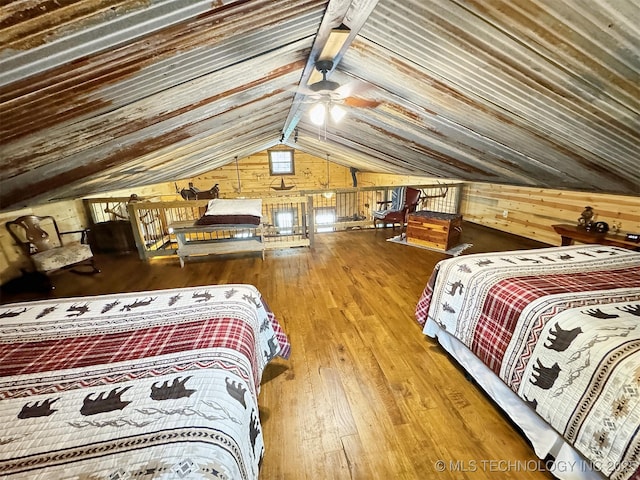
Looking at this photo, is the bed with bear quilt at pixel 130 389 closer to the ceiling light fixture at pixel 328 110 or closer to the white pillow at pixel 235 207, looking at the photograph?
→ the ceiling light fixture at pixel 328 110

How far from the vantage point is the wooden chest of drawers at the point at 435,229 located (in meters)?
4.21

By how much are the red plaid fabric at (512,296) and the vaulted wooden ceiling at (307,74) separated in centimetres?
108

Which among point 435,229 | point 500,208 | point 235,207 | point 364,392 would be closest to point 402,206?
point 435,229

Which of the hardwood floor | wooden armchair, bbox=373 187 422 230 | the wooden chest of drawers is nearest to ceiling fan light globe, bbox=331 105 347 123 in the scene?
the hardwood floor

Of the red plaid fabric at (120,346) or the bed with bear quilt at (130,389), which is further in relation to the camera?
the red plaid fabric at (120,346)

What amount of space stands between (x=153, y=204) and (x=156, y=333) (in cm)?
320

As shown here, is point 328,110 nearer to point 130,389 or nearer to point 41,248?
point 130,389

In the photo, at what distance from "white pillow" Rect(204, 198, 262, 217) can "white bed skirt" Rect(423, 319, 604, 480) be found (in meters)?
2.93

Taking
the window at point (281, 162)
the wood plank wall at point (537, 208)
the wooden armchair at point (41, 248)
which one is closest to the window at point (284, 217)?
the window at point (281, 162)

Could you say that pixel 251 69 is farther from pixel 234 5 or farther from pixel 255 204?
pixel 255 204

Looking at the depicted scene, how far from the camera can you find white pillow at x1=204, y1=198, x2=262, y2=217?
3822 mm

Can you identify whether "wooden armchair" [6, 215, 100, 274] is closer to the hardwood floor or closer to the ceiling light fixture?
the hardwood floor

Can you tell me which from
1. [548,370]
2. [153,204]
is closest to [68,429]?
[548,370]

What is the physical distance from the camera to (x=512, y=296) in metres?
1.59
